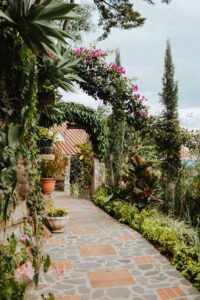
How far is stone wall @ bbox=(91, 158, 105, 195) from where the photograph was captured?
8.19 m

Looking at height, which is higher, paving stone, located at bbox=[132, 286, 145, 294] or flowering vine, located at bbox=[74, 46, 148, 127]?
flowering vine, located at bbox=[74, 46, 148, 127]

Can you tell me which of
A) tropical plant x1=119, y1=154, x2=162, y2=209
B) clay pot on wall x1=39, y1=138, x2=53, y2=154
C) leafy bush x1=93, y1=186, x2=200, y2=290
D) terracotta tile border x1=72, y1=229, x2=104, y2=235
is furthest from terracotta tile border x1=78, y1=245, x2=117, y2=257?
clay pot on wall x1=39, y1=138, x2=53, y2=154

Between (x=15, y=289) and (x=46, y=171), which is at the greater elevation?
(x=46, y=171)

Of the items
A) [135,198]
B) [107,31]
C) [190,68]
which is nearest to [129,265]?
[135,198]

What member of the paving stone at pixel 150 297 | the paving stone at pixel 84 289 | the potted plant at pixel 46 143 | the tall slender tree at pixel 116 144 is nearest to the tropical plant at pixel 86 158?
the tall slender tree at pixel 116 144

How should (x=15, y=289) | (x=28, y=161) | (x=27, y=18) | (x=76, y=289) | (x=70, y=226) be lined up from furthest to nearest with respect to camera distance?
(x=70, y=226) → (x=28, y=161) → (x=76, y=289) → (x=27, y=18) → (x=15, y=289)

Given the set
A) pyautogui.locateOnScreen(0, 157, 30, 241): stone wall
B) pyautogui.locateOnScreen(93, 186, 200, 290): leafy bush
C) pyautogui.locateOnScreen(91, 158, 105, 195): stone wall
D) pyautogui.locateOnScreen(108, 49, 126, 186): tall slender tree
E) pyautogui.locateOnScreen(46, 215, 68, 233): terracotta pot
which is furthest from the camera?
pyautogui.locateOnScreen(108, 49, 126, 186): tall slender tree

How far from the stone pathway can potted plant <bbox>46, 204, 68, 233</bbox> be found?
0.14m

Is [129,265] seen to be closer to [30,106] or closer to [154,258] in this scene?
[154,258]

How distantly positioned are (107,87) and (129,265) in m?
4.91

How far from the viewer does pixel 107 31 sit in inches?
227

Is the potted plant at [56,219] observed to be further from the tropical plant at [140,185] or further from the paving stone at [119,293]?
the paving stone at [119,293]

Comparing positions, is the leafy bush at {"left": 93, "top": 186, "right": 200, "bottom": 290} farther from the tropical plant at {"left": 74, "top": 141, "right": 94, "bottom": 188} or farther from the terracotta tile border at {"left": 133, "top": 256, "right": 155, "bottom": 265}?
the tropical plant at {"left": 74, "top": 141, "right": 94, "bottom": 188}

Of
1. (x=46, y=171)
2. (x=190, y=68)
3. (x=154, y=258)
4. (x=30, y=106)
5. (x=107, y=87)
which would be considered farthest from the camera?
(x=107, y=87)
